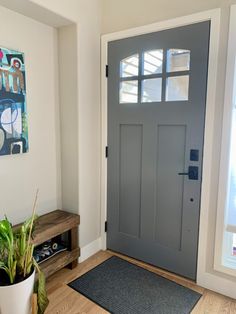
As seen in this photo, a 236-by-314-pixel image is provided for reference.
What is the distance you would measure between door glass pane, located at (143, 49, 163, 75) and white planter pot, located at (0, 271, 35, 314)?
74.3 inches

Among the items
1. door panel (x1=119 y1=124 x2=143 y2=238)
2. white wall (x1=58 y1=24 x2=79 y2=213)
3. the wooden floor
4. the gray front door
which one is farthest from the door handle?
white wall (x1=58 y1=24 x2=79 y2=213)

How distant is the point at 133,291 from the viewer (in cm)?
207

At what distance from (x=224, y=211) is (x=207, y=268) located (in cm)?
54

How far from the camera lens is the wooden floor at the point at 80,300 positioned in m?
1.87

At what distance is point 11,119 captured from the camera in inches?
80.2

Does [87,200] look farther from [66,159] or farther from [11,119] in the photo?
[11,119]

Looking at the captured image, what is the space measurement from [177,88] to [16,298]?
1.92 meters

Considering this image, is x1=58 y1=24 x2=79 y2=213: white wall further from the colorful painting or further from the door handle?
the door handle

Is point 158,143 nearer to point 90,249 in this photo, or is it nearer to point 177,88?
point 177,88

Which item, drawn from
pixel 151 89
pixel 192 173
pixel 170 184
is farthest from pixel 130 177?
pixel 151 89

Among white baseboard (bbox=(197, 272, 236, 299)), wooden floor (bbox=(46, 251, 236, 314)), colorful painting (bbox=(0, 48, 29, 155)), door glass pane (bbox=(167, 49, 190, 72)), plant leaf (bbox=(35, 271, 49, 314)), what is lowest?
wooden floor (bbox=(46, 251, 236, 314))

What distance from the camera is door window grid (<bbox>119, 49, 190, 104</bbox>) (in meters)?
2.10

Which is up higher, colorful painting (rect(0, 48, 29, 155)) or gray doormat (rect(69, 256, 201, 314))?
colorful painting (rect(0, 48, 29, 155))

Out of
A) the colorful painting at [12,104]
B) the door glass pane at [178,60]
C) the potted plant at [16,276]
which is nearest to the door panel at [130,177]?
the door glass pane at [178,60]
